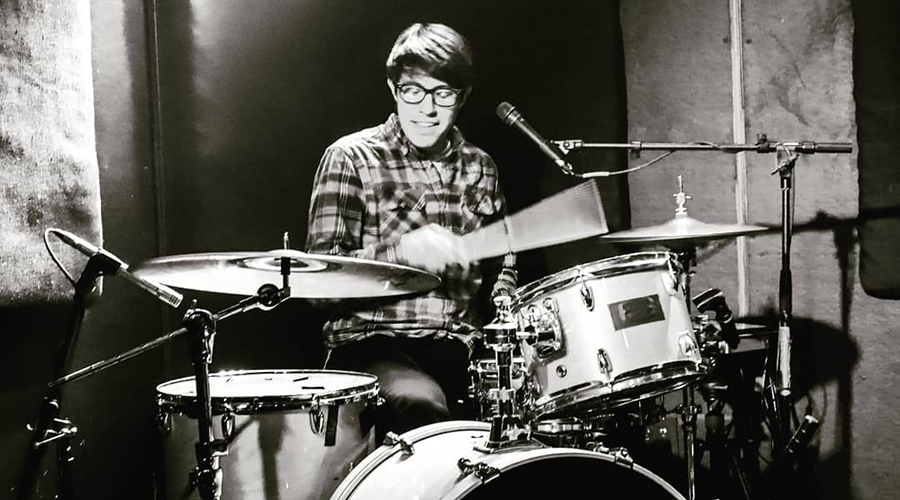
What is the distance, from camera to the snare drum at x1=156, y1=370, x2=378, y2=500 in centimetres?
203

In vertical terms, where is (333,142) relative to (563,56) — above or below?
below

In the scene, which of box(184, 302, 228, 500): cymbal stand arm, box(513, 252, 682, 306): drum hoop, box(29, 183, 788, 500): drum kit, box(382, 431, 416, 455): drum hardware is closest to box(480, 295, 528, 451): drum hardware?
box(29, 183, 788, 500): drum kit

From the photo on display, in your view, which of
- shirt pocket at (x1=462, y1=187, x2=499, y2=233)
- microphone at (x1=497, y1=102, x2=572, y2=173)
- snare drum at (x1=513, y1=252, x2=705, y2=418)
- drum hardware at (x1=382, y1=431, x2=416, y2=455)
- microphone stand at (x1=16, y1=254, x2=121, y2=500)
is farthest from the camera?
shirt pocket at (x1=462, y1=187, x2=499, y2=233)

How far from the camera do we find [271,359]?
296 centimetres

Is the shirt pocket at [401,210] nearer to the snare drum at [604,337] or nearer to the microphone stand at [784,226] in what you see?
the microphone stand at [784,226]

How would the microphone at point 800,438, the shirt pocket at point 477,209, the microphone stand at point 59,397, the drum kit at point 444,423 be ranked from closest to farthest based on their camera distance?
the microphone stand at point 59,397, the drum kit at point 444,423, the microphone at point 800,438, the shirt pocket at point 477,209

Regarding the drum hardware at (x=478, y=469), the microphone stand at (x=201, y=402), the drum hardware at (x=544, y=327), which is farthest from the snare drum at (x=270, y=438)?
the drum hardware at (x=544, y=327)

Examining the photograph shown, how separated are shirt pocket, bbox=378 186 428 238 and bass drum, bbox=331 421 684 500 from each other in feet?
3.15

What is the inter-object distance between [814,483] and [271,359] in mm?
2100

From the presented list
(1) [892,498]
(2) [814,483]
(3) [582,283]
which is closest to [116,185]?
(3) [582,283]

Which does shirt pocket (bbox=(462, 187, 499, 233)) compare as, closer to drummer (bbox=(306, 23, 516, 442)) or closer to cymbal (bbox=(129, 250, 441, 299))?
drummer (bbox=(306, 23, 516, 442))

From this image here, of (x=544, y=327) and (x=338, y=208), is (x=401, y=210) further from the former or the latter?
(x=544, y=327)

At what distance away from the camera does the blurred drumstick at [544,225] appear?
3.05m

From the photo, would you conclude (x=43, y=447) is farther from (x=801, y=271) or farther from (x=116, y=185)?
(x=801, y=271)
